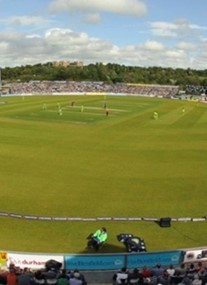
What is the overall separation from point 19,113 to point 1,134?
22941mm

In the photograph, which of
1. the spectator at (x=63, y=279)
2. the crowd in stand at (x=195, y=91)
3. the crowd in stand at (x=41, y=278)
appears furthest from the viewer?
the crowd in stand at (x=195, y=91)

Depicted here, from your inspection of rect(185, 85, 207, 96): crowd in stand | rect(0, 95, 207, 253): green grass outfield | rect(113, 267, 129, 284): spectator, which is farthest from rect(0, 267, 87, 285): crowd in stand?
rect(185, 85, 207, 96): crowd in stand

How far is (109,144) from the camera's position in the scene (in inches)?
1772

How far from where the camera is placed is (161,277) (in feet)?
46.2

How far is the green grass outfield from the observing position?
21.1 meters

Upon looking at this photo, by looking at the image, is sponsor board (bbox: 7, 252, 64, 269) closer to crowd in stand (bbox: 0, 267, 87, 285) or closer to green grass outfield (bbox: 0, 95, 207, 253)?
crowd in stand (bbox: 0, 267, 87, 285)

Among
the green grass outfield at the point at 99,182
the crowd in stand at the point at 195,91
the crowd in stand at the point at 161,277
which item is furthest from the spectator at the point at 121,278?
the crowd in stand at the point at 195,91

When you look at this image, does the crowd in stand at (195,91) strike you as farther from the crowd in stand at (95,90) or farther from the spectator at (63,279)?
the spectator at (63,279)

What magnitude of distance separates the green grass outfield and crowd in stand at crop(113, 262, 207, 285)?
460 cm

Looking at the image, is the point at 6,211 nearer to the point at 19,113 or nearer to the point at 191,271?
the point at 191,271

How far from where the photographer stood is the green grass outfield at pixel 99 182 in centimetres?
2108

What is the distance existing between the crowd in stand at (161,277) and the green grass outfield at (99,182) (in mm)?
4595

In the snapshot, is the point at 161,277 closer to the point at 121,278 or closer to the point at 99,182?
the point at 121,278

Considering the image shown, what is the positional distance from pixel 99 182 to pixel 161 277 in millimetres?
16317
